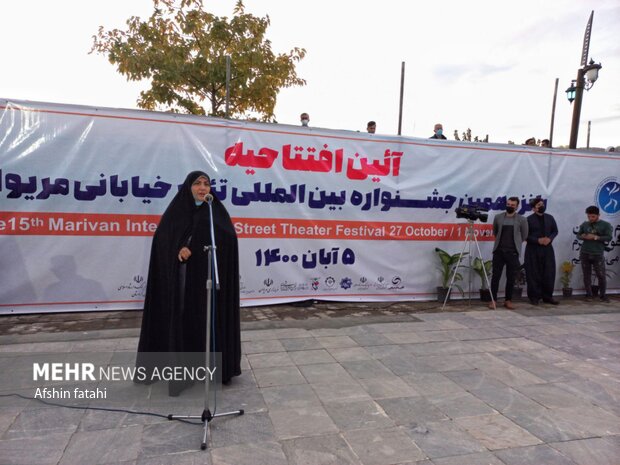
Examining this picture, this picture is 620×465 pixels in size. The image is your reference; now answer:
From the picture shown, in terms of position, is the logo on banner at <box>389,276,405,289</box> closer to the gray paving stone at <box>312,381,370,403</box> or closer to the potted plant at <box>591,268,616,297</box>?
the gray paving stone at <box>312,381,370,403</box>

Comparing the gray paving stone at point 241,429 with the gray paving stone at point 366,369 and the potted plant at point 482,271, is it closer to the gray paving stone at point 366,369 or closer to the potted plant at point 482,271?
the gray paving stone at point 366,369

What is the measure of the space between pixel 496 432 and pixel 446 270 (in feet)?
12.8

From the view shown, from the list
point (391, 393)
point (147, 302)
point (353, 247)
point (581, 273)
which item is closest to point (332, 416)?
point (391, 393)

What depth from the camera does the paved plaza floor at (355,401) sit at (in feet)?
8.05

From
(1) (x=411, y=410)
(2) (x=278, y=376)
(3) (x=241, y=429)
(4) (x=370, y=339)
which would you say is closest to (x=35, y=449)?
(3) (x=241, y=429)

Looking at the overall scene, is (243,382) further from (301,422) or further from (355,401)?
(355,401)

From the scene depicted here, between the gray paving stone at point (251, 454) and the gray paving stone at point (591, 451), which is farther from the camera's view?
the gray paving stone at point (591, 451)

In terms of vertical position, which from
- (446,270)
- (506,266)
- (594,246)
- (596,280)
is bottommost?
(596,280)

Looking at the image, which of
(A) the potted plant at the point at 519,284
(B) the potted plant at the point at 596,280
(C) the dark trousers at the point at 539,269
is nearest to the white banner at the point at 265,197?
(B) the potted plant at the point at 596,280

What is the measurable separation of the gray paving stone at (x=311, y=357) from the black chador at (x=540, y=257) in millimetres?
4191

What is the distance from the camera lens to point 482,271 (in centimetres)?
650

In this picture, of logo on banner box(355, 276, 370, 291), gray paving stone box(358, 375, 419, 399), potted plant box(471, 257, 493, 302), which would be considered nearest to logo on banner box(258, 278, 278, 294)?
logo on banner box(355, 276, 370, 291)

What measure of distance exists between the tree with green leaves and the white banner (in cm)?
416

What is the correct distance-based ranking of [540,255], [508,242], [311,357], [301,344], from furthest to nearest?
1. [540,255]
2. [508,242]
3. [301,344]
4. [311,357]
